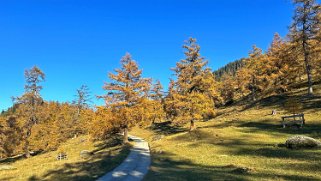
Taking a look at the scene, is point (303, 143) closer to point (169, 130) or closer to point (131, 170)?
point (131, 170)

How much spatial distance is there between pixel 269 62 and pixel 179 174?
46.2 metres

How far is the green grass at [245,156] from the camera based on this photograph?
50.6ft

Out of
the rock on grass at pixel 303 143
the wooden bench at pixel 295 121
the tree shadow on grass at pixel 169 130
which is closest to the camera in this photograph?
the rock on grass at pixel 303 143

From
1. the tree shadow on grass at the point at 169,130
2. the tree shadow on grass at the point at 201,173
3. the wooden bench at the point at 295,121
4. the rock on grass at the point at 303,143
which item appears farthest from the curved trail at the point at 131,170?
the tree shadow on grass at the point at 169,130

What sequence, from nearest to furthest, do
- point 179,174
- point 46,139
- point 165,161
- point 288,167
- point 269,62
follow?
point 288,167 → point 179,174 → point 165,161 → point 46,139 → point 269,62

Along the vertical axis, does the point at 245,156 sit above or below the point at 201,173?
above

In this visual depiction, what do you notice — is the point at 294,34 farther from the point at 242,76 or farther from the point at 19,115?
the point at 19,115

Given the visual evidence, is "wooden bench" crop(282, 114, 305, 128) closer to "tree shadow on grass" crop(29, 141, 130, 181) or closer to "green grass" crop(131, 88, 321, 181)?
"green grass" crop(131, 88, 321, 181)

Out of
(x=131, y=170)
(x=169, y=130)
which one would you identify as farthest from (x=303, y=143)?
(x=169, y=130)

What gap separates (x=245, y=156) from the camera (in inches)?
839

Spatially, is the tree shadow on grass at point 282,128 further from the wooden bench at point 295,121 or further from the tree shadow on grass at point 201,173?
the tree shadow on grass at point 201,173

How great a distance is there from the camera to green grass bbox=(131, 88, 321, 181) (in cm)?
1544

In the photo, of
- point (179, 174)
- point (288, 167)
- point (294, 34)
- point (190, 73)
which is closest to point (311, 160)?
point (288, 167)

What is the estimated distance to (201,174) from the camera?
16625 mm
